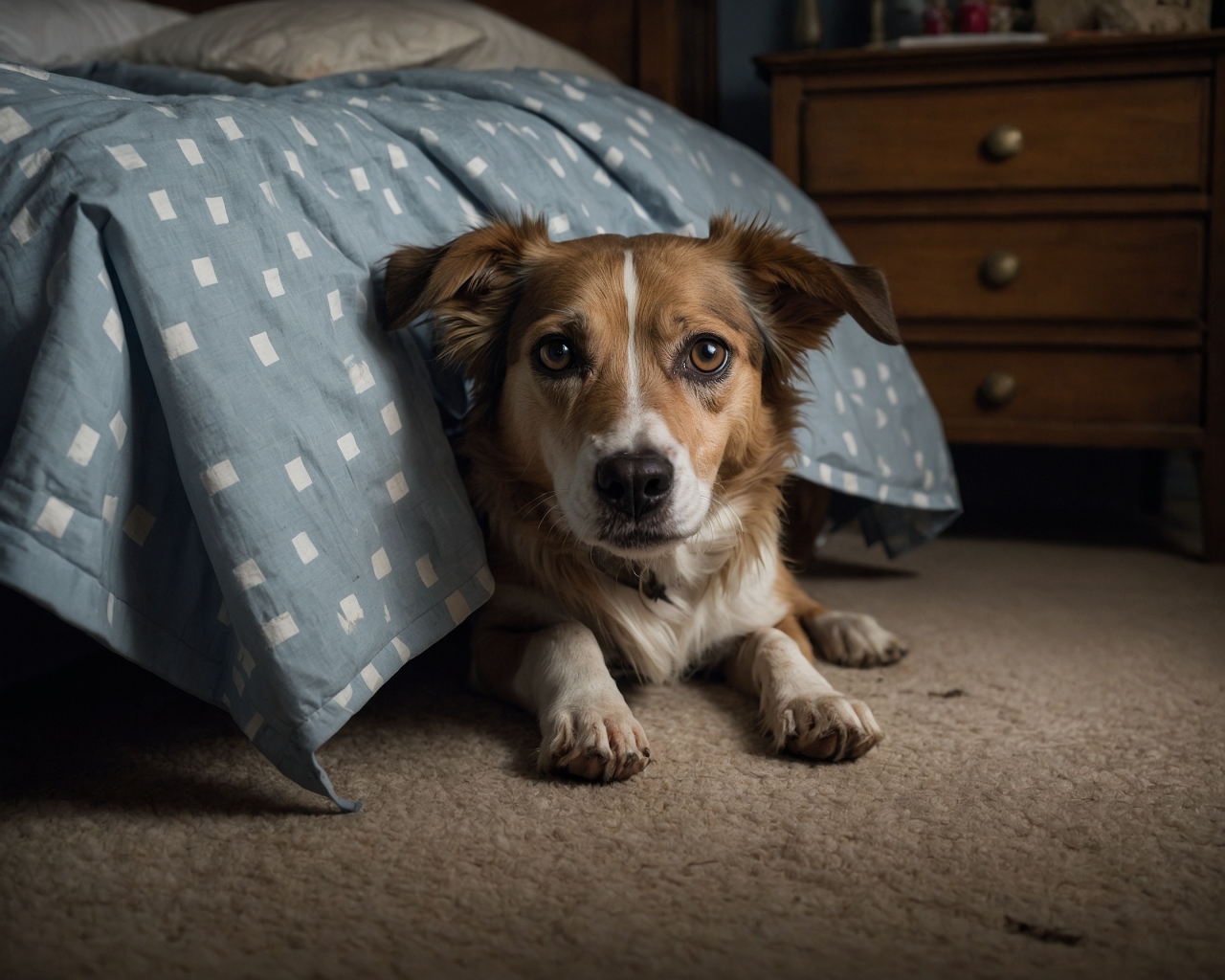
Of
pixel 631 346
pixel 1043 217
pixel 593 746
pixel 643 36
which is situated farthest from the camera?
pixel 643 36

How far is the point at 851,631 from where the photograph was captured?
194 cm

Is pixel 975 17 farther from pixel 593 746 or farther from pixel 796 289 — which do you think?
pixel 593 746

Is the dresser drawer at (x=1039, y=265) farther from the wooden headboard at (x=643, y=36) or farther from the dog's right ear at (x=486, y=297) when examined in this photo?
the dog's right ear at (x=486, y=297)

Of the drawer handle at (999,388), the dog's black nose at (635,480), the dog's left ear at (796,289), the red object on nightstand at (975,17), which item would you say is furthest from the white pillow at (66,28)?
the drawer handle at (999,388)

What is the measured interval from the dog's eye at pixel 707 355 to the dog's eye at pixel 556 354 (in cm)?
19

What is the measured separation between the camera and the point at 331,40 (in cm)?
257

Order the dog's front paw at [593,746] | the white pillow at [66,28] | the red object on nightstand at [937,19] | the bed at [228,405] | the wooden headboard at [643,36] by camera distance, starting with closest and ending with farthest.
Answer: the bed at [228,405]
the dog's front paw at [593,746]
the white pillow at [66,28]
the red object on nightstand at [937,19]
the wooden headboard at [643,36]

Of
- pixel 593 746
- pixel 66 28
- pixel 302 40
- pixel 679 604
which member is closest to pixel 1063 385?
pixel 679 604

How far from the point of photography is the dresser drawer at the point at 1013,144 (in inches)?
104

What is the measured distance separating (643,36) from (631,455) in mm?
2547

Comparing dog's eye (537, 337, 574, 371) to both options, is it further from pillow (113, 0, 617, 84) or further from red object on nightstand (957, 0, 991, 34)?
red object on nightstand (957, 0, 991, 34)

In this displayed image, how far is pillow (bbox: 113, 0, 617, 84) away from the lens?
Answer: 8.32 ft

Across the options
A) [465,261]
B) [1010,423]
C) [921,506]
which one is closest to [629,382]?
[465,261]

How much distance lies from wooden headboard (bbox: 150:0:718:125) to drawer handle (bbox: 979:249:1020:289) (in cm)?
124
